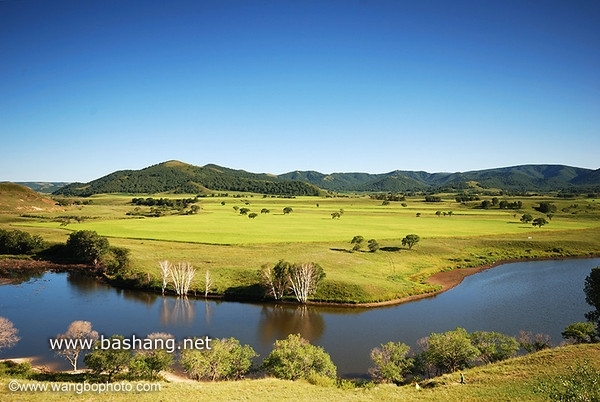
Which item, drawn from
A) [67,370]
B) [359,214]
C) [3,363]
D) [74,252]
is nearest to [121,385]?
[67,370]

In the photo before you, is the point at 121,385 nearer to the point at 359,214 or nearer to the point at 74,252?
the point at 74,252

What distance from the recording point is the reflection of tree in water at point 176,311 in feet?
180

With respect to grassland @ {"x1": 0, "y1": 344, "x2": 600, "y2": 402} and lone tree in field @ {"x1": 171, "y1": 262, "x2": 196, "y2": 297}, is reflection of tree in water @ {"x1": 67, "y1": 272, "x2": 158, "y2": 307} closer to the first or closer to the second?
lone tree in field @ {"x1": 171, "y1": 262, "x2": 196, "y2": 297}

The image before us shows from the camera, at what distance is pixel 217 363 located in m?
35.1

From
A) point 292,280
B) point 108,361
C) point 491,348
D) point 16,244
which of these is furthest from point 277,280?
point 16,244

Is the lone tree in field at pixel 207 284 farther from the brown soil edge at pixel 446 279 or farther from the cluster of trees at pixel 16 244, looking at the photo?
the cluster of trees at pixel 16 244

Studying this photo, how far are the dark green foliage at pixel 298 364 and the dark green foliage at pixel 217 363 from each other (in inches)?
99.0

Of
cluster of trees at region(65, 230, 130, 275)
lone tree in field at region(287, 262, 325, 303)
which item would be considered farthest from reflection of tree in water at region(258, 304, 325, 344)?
cluster of trees at region(65, 230, 130, 275)

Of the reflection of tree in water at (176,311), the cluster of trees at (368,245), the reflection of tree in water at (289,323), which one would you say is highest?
the cluster of trees at (368,245)

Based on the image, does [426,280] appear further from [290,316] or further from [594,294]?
[290,316]

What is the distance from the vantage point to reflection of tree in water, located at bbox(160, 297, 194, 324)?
54.9 metres

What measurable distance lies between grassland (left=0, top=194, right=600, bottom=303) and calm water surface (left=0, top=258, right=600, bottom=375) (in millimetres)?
5610

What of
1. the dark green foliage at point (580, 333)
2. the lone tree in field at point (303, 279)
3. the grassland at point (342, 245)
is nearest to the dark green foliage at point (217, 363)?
A: the lone tree in field at point (303, 279)

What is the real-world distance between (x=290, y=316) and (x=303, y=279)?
22.8ft
